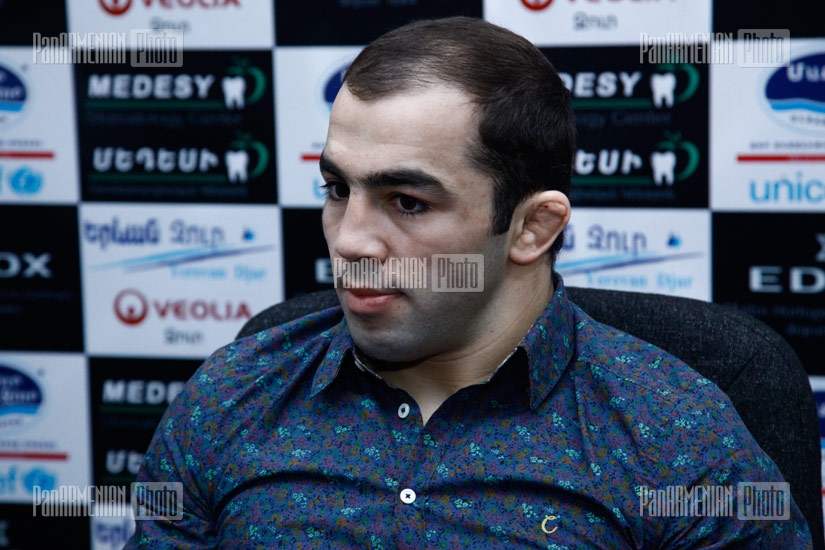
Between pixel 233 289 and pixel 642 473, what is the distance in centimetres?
157

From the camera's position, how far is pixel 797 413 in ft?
4.59

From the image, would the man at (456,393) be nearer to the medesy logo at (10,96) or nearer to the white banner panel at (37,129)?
the white banner panel at (37,129)

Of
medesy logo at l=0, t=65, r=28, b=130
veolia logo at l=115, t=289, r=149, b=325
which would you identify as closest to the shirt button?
veolia logo at l=115, t=289, r=149, b=325

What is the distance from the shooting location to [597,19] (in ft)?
7.78

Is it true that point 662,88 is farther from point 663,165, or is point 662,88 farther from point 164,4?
point 164,4

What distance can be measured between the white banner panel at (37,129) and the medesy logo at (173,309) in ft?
0.99

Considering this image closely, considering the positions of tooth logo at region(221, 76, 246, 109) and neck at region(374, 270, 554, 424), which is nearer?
neck at region(374, 270, 554, 424)

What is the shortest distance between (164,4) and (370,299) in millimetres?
1533

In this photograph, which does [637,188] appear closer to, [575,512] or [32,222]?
[575,512]

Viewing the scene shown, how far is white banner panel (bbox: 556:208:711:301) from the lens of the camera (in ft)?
7.88

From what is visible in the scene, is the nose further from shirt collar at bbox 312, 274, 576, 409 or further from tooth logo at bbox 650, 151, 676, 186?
tooth logo at bbox 650, 151, 676, 186

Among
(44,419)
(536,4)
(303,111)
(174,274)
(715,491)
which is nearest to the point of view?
(715,491)

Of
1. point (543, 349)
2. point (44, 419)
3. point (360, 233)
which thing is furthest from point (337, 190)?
point (44, 419)

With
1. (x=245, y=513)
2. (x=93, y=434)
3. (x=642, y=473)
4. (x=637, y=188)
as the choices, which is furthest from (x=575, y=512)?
(x=93, y=434)
